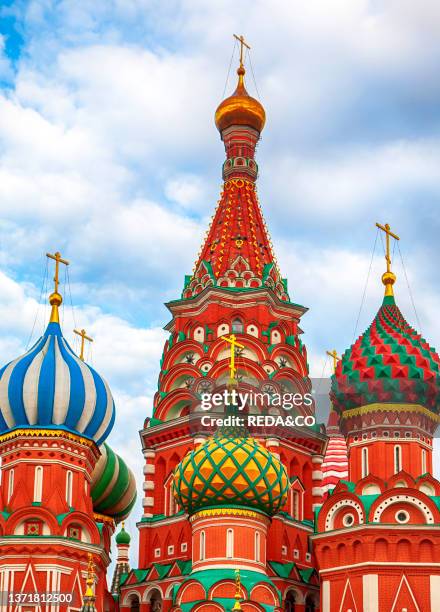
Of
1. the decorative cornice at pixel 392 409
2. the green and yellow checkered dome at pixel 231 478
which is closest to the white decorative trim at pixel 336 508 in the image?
the green and yellow checkered dome at pixel 231 478

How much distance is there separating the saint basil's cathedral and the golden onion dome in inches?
112

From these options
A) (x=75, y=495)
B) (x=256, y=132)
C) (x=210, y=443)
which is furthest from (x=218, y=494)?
(x=256, y=132)

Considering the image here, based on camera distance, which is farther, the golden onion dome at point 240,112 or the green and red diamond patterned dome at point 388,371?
the golden onion dome at point 240,112

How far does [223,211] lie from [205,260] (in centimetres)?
158

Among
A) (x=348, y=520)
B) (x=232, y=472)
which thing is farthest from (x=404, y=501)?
(x=232, y=472)

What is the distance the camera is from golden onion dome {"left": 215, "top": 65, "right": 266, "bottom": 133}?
3978cm

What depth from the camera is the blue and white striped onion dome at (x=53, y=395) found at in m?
33.5

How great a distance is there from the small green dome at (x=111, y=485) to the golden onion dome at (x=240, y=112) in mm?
8718

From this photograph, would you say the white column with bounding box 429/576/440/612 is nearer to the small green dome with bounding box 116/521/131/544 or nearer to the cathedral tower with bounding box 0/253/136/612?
the cathedral tower with bounding box 0/253/136/612

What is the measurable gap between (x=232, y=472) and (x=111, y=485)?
24.2 feet

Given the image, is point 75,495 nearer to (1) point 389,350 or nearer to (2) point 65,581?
(2) point 65,581

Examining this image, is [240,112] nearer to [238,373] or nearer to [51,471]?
[238,373]

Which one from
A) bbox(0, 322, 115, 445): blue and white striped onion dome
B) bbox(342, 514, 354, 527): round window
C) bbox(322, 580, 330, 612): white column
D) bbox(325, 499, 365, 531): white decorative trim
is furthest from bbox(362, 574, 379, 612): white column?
bbox(0, 322, 115, 445): blue and white striped onion dome

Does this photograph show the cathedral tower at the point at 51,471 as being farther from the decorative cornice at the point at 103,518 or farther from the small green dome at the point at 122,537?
the small green dome at the point at 122,537
